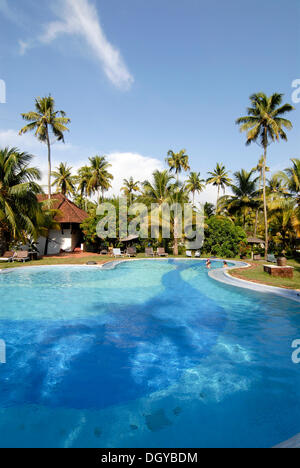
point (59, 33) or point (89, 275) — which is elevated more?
point (59, 33)

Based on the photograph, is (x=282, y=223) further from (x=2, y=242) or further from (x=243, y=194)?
(x=2, y=242)

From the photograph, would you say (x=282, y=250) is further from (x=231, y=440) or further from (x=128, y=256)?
(x=231, y=440)

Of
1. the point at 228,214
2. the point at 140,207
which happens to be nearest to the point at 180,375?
the point at 140,207

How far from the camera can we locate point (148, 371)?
492 cm

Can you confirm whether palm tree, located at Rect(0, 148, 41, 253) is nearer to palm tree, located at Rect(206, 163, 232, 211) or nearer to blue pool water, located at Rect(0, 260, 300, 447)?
blue pool water, located at Rect(0, 260, 300, 447)

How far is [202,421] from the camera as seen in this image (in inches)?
140

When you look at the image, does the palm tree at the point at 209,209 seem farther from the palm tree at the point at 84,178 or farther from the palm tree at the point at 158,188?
the palm tree at the point at 84,178

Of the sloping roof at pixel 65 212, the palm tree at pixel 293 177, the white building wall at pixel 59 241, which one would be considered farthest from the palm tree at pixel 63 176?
the palm tree at pixel 293 177

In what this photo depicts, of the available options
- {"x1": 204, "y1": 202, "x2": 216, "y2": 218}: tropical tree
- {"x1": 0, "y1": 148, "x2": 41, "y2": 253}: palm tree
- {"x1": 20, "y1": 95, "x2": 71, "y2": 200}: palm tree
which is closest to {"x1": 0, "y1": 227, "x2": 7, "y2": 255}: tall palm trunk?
{"x1": 0, "y1": 148, "x2": 41, "y2": 253}: palm tree

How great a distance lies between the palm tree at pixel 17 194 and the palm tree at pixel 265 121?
61.5ft

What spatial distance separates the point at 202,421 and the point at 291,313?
225 inches

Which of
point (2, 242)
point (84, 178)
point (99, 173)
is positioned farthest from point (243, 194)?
point (2, 242)

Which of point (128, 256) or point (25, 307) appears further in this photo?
point (128, 256)

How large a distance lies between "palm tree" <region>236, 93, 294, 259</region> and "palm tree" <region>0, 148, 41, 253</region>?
18739 mm
